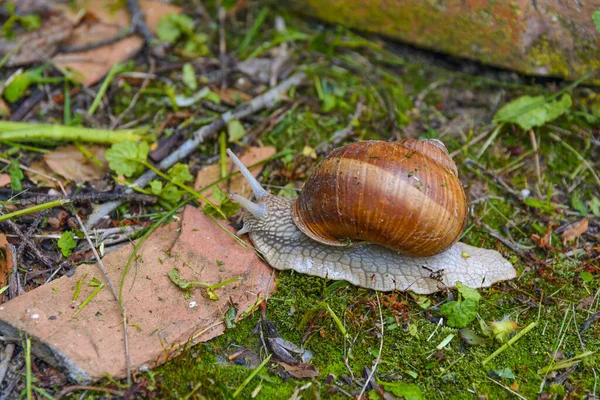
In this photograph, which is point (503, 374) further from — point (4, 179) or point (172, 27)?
point (172, 27)

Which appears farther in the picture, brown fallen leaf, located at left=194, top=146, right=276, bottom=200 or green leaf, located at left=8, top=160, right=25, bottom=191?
brown fallen leaf, located at left=194, top=146, right=276, bottom=200

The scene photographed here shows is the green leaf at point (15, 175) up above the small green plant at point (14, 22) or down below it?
below

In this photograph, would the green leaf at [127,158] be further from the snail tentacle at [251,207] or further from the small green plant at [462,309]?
the small green plant at [462,309]

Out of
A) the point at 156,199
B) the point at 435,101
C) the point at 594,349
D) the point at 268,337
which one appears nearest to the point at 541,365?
Result: the point at 594,349

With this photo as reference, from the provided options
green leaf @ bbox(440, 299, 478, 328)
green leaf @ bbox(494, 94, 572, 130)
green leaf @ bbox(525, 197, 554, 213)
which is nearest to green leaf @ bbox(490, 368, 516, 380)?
green leaf @ bbox(440, 299, 478, 328)

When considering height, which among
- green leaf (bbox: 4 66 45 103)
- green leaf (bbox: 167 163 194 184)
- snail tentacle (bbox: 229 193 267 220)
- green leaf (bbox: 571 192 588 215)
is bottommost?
green leaf (bbox: 571 192 588 215)

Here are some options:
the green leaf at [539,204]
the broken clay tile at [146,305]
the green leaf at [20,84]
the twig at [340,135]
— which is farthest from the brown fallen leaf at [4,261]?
the green leaf at [539,204]

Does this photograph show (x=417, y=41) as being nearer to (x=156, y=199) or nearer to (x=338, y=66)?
(x=338, y=66)

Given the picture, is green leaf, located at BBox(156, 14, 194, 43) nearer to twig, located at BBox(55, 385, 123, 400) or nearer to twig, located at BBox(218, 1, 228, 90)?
twig, located at BBox(218, 1, 228, 90)
